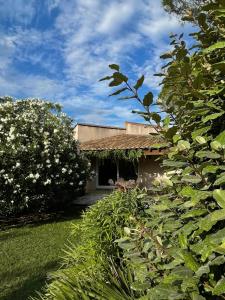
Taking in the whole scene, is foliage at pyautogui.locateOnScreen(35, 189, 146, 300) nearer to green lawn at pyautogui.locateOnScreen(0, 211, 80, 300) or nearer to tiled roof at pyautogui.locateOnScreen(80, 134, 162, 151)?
green lawn at pyautogui.locateOnScreen(0, 211, 80, 300)

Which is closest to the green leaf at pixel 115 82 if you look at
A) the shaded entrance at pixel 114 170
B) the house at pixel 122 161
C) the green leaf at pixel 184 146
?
the green leaf at pixel 184 146

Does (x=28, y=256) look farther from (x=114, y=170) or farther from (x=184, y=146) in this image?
Result: (x=114, y=170)

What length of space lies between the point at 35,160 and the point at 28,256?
5.56 m

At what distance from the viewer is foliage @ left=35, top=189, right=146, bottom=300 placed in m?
3.68

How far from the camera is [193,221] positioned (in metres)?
1.71

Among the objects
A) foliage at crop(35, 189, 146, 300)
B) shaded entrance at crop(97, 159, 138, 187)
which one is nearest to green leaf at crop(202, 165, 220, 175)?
foliage at crop(35, 189, 146, 300)

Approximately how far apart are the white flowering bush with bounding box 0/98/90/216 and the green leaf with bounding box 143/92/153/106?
12.8 metres

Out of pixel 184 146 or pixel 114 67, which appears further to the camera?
pixel 114 67

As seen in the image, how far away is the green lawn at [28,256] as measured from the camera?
24.0 feet

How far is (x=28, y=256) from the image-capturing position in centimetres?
989

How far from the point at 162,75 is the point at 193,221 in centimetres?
88

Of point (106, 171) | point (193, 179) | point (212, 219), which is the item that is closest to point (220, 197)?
point (212, 219)

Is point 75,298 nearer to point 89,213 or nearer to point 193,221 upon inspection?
point 193,221

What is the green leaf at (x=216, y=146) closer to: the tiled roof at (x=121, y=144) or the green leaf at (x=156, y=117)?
the green leaf at (x=156, y=117)
